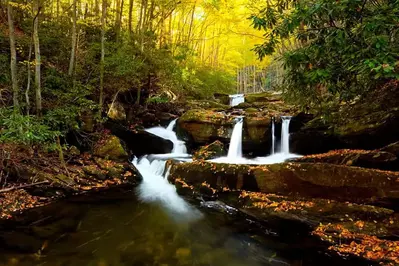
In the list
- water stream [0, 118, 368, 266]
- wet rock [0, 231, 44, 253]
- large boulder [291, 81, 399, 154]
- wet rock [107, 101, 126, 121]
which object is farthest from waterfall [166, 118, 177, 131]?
wet rock [0, 231, 44, 253]

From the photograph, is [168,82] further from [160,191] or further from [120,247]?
[120,247]

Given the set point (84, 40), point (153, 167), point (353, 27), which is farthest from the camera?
point (84, 40)

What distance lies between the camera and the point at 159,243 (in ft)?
17.6

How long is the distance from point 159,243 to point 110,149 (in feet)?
17.5

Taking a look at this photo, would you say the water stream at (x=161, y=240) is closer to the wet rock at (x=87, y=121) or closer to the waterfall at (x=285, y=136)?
the wet rock at (x=87, y=121)

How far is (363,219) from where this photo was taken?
5.60 metres

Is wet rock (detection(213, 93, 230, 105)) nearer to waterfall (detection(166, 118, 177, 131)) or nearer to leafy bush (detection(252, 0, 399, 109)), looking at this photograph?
waterfall (detection(166, 118, 177, 131))

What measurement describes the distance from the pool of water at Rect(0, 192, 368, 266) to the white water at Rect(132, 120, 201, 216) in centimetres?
50

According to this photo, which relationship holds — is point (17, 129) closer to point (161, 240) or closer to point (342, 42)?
point (161, 240)

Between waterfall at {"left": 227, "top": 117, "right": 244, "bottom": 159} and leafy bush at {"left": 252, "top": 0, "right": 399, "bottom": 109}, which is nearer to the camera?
leafy bush at {"left": 252, "top": 0, "right": 399, "bottom": 109}


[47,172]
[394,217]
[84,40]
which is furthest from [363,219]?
[84,40]

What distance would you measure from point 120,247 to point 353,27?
5.25 m

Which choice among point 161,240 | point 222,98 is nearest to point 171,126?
point 161,240

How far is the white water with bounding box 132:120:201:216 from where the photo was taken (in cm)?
753
